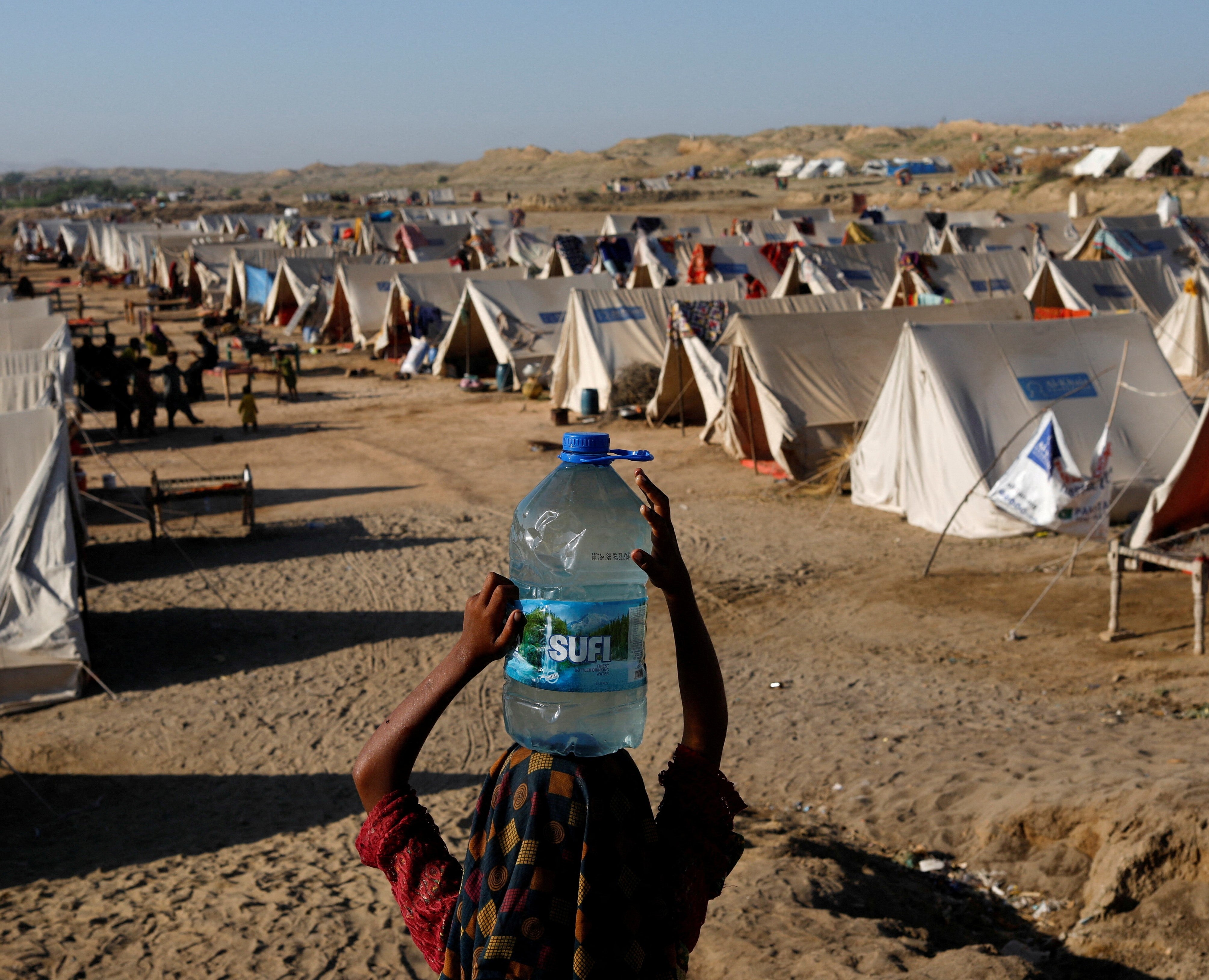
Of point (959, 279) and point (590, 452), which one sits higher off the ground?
point (590, 452)

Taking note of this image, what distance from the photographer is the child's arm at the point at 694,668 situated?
216 cm

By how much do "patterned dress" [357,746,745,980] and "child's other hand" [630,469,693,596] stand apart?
0.34 metres

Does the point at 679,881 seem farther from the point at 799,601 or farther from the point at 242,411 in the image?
the point at 242,411

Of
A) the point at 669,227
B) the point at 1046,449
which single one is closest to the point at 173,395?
the point at 1046,449

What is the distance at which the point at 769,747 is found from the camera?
7.41 metres

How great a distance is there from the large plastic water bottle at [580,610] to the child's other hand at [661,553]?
0.24ft

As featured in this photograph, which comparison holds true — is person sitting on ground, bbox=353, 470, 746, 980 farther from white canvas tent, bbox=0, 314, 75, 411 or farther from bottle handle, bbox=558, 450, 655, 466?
white canvas tent, bbox=0, 314, 75, 411

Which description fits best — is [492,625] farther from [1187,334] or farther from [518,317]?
[1187,334]

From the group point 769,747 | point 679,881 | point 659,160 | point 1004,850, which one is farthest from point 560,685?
point 659,160

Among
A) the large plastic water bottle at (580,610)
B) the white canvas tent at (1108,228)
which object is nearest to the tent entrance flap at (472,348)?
the white canvas tent at (1108,228)

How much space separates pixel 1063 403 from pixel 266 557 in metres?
9.41

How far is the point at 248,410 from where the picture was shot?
19.2 m

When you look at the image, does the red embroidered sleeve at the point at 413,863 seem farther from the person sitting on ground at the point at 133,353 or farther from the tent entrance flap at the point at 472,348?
the tent entrance flap at the point at 472,348

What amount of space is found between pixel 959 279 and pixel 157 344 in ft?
62.7
